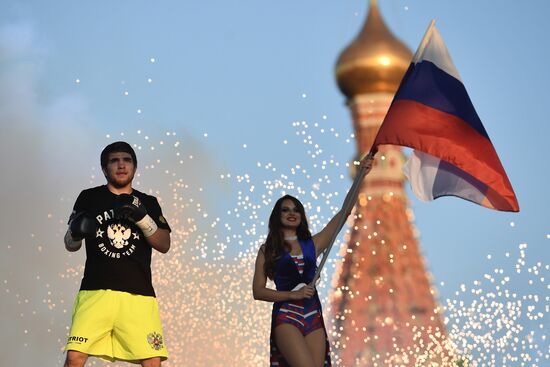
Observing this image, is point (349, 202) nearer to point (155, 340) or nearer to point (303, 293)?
point (303, 293)

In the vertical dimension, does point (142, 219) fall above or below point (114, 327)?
above

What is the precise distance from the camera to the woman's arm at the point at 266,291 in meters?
7.58

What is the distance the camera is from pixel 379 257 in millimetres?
47875

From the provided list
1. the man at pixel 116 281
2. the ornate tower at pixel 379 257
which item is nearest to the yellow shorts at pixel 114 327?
the man at pixel 116 281

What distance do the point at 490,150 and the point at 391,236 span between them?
1538 inches

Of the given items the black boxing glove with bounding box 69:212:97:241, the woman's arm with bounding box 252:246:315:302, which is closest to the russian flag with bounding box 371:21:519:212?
the woman's arm with bounding box 252:246:315:302

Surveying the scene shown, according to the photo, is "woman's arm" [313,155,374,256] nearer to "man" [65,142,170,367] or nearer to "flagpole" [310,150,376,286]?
"flagpole" [310,150,376,286]

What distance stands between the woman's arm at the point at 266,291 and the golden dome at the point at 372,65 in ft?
119

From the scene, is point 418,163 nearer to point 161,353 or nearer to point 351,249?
point 161,353

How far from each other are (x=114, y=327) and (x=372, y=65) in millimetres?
37758

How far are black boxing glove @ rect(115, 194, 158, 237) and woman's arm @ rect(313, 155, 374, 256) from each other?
149 cm

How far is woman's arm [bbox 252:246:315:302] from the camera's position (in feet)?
24.9

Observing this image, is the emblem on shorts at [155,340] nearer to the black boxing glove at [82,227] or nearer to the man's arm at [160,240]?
the man's arm at [160,240]

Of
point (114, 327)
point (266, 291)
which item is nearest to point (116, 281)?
point (114, 327)
